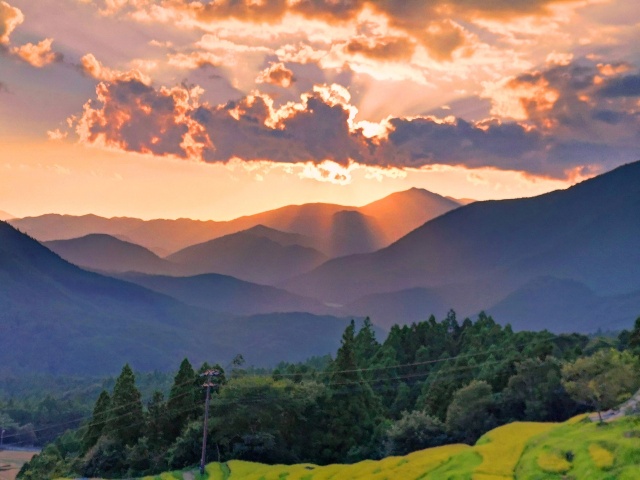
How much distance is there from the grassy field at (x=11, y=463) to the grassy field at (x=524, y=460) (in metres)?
114

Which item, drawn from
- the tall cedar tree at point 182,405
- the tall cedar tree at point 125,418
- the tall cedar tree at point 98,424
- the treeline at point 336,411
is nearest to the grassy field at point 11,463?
the treeline at point 336,411

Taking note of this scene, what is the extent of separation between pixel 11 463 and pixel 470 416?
474 feet

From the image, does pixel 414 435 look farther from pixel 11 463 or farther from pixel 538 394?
pixel 11 463

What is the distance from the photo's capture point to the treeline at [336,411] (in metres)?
71.0

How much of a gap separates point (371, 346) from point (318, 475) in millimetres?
79164

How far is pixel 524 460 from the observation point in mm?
46906

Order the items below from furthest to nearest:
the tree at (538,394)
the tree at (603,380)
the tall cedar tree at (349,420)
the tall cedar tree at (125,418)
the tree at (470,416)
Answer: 1. the tall cedar tree at (125,418)
2. the tall cedar tree at (349,420)
3. the tree at (538,394)
4. the tree at (470,416)
5. the tree at (603,380)

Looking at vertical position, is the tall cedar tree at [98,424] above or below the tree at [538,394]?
below

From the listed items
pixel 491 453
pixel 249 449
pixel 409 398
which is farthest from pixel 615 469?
pixel 409 398

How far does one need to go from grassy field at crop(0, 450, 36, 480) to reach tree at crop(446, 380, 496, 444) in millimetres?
108426

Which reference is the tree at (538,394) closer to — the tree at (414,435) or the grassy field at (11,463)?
the tree at (414,435)

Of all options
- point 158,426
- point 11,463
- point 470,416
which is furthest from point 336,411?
point 11,463

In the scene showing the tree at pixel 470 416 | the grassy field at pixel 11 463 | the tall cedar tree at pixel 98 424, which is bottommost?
the grassy field at pixel 11 463

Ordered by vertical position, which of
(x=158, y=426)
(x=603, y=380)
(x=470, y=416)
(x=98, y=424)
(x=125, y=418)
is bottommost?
(x=98, y=424)
